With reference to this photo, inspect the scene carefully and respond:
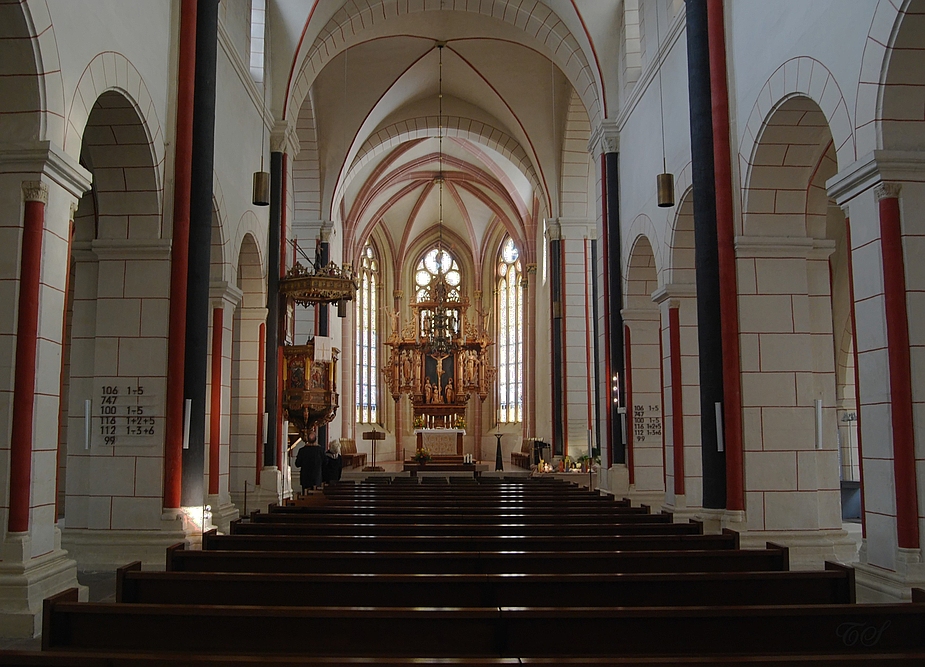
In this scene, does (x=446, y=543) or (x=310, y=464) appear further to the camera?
(x=310, y=464)

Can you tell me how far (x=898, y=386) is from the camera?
5578 millimetres

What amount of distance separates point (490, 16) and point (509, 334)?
50.1ft

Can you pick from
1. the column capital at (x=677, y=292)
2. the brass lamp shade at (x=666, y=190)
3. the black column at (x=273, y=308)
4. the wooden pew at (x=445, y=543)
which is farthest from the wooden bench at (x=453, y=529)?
the black column at (x=273, y=308)

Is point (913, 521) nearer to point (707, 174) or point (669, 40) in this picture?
point (707, 174)

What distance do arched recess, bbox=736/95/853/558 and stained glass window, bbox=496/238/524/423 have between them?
1976cm

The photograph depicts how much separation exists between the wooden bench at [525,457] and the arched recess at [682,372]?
10.9 metres

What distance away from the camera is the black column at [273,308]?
13.0m

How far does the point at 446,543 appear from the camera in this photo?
5883mm

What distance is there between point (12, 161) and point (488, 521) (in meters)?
4.63

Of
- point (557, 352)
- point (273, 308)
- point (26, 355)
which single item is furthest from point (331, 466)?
point (26, 355)

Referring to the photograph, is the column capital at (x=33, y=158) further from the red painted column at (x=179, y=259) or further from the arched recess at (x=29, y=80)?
the red painted column at (x=179, y=259)

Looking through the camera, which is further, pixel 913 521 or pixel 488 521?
pixel 488 521

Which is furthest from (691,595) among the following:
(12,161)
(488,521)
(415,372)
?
(415,372)

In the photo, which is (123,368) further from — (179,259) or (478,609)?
(478,609)
